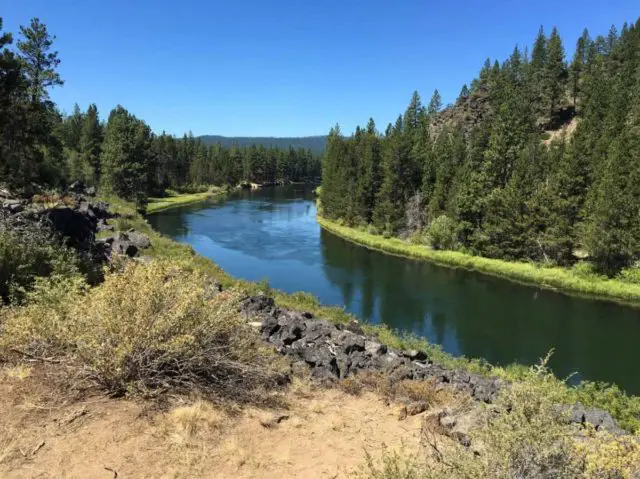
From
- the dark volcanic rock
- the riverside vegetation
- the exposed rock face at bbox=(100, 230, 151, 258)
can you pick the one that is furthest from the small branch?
the dark volcanic rock

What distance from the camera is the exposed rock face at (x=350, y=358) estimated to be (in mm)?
11031

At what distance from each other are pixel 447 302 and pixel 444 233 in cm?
1903

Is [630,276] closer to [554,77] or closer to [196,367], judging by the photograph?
[196,367]

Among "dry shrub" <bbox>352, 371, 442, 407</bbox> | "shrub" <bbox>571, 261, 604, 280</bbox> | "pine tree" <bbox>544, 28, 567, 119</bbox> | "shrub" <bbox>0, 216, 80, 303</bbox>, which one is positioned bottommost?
"shrub" <bbox>571, 261, 604, 280</bbox>

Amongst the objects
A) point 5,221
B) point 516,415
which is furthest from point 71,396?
point 5,221

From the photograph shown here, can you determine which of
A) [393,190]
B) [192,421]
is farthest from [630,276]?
[192,421]

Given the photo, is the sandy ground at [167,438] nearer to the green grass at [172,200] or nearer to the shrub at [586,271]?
the shrub at [586,271]

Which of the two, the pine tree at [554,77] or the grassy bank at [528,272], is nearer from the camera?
the grassy bank at [528,272]

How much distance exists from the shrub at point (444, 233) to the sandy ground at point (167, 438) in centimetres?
4774

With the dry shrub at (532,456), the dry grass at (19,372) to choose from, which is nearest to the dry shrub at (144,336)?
the dry grass at (19,372)

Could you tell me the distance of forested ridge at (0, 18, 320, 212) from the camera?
16.1 metres

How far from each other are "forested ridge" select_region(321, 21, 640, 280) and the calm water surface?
6.59 meters

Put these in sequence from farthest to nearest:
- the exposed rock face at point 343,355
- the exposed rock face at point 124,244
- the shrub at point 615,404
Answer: the exposed rock face at point 124,244
the shrub at point 615,404
the exposed rock face at point 343,355

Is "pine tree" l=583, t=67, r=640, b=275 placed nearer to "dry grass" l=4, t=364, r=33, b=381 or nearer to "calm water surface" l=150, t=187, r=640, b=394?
"calm water surface" l=150, t=187, r=640, b=394
